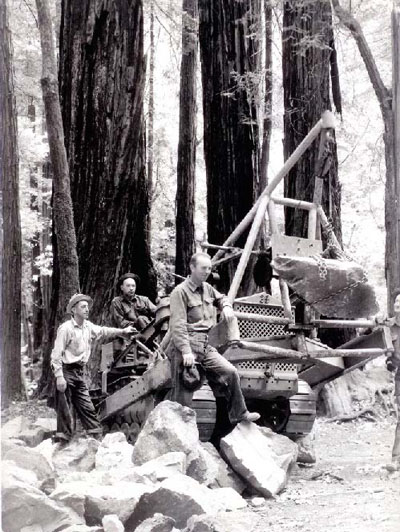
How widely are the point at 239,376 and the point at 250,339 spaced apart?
1.39 feet

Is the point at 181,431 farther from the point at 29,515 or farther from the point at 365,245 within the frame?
the point at 365,245

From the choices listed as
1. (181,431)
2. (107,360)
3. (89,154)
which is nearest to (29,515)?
(181,431)

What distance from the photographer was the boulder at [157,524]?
425 cm

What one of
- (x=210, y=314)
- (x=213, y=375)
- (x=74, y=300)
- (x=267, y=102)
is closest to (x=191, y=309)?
(x=210, y=314)

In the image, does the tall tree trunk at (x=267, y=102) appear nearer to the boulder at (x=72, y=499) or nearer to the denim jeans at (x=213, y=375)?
the denim jeans at (x=213, y=375)

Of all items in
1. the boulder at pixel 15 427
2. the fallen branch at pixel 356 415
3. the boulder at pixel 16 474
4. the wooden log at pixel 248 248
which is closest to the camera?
the boulder at pixel 16 474

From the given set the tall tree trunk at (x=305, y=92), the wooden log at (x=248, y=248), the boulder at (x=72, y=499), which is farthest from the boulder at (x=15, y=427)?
the tall tree trunk at (x=305, y=92)

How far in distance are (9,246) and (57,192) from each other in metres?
0.85

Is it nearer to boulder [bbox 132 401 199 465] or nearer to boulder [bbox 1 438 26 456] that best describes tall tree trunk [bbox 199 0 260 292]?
boulder [bbox 132 401 199 465]

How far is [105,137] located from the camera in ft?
27.8

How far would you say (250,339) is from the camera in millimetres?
6402

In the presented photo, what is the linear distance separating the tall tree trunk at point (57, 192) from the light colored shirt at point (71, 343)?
46cm

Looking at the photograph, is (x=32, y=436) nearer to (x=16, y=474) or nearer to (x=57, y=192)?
(x=16, y=474)

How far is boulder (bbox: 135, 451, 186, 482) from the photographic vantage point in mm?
5004
